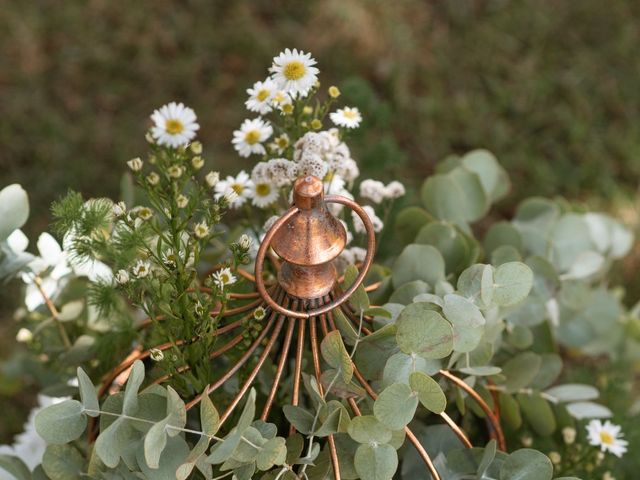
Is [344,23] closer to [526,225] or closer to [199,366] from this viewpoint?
[526,225]

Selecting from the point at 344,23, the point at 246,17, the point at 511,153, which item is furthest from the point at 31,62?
the point at 511,153

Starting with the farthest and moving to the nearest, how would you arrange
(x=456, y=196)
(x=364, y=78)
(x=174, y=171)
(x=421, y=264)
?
(x=364, y=78) < (x=456, y=196) < (x=421, y=264) < (x=174, y=171)

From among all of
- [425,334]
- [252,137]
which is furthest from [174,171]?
[425,334]

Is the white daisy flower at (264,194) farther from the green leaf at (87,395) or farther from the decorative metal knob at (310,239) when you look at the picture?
the green leaf at (87,395)

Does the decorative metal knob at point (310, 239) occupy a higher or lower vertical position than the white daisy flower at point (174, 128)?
lower

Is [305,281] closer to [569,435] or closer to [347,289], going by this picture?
[347,289]

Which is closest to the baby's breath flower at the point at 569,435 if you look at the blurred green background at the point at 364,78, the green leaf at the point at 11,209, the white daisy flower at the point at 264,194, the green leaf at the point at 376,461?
the green leaf at the point at 376,461

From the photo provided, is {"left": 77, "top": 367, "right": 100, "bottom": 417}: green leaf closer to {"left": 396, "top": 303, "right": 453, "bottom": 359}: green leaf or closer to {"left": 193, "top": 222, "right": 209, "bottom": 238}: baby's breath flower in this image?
{"left": 193, "top": 222, "right": 209, "bottom": 238}: baby's breath flower
